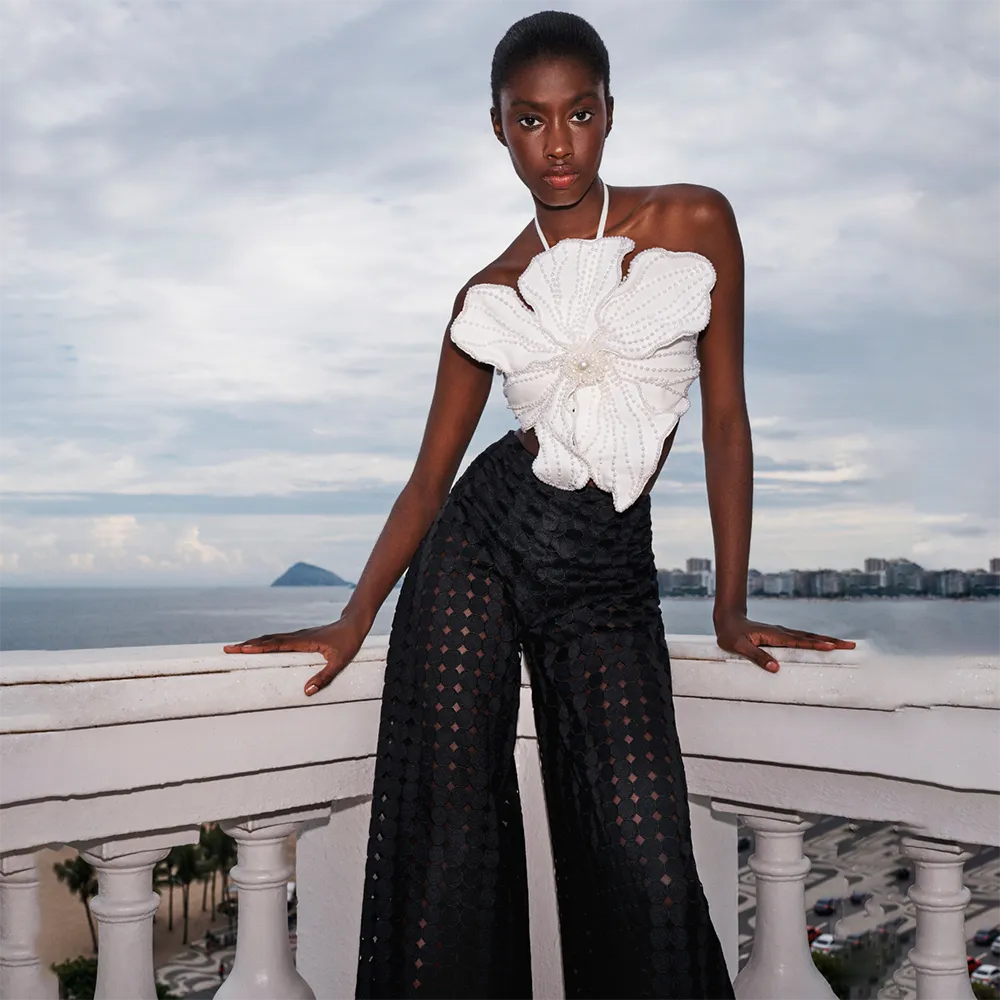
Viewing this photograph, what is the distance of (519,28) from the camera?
70.7 inches

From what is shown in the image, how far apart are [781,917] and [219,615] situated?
117 meters

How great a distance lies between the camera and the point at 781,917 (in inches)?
66.5

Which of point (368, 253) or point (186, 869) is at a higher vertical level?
point (368, 253)

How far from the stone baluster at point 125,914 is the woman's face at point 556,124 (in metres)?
1.22

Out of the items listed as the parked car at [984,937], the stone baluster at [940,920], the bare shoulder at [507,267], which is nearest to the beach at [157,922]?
the parked car at [984,937]

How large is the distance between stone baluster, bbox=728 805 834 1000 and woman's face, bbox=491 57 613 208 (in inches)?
42.9

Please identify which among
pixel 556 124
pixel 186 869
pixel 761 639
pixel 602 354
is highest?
pixel 556 124

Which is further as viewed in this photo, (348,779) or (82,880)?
(82,880)

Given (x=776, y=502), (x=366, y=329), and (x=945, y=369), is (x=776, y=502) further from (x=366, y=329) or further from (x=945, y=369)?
(x=366, y=329)

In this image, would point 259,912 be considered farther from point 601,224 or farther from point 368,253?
point 368,253

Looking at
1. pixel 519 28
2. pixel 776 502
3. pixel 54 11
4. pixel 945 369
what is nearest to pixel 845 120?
pixel 945 369

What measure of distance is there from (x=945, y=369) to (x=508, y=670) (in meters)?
106

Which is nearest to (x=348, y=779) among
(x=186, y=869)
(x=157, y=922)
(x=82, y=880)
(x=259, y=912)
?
(x=259, y=912)

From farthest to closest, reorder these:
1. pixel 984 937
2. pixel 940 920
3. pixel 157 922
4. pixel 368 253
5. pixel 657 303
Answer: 1. pixel 368 253
2. pixel 157 922
3. pixel 984 937
4. pixel 657 303
5. pixel 940 920
